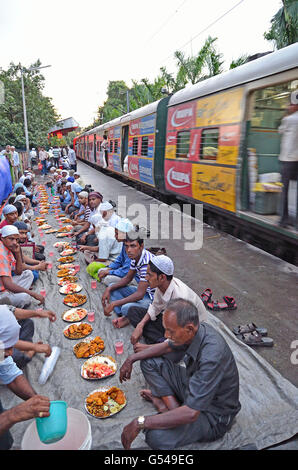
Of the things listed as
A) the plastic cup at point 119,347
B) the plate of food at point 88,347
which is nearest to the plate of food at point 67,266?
the plate of food at point 88,347

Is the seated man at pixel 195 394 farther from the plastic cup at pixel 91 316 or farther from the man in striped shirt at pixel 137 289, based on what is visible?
the plastic cup at pixel 91 316

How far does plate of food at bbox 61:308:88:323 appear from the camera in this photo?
3.83 metres

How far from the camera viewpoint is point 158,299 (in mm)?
3039

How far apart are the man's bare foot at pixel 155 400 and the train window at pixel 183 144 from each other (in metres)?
6.10

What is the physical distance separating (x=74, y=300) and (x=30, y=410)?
2337mm

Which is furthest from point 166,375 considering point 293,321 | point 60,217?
point 60,217

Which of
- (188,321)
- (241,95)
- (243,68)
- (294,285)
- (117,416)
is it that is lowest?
(117,416)

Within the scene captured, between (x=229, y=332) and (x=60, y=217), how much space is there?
273 inches

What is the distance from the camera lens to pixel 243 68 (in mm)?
5590

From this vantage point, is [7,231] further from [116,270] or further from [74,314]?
[116,270]

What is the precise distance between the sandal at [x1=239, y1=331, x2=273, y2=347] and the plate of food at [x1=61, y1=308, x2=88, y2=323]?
1.95 metres

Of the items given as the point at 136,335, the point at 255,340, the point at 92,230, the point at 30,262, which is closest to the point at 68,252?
the point at 92,230

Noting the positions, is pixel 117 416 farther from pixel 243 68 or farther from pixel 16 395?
pixel 243 68

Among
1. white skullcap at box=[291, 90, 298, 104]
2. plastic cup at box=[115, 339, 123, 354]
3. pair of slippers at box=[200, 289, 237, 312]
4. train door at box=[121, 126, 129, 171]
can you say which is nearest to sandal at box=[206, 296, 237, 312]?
pair of slippers at box=[200, 289, 237, 312]
